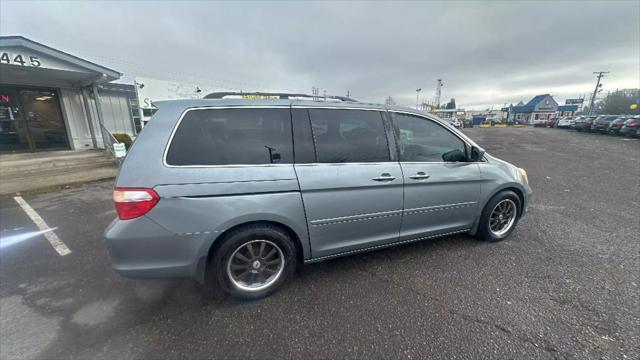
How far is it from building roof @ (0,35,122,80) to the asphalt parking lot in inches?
314

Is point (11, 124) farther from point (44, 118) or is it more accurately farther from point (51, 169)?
point (51, 169)

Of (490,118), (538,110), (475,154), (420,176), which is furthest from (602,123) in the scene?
(538,110)

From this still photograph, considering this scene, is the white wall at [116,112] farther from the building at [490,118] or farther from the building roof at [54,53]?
the building at [490,118]

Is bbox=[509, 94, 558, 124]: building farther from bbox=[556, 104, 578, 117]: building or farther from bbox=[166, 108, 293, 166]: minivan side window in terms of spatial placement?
bbox=[166, 108, 293, 166]: minivan side window

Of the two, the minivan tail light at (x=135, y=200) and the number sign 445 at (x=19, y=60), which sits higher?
the number sign 445 at (x=19, y=60)

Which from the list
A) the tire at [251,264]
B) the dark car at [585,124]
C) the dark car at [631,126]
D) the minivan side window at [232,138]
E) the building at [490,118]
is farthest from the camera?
the building at [490,118]

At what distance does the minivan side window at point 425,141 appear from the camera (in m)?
2.93

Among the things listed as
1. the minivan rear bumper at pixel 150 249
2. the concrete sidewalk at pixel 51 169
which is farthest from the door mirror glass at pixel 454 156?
the concrete sidewalk at pixel 51 169

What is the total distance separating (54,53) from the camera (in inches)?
337

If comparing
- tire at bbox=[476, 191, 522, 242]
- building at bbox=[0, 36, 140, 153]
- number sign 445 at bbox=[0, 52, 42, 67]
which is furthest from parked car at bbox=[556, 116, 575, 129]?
number sign 445 at bbox=[0, 52, 42, 67]

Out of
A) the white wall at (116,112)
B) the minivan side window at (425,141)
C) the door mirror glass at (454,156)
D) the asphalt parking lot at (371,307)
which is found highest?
the white wall at (116,112)

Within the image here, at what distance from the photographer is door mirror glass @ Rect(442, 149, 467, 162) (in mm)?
3067

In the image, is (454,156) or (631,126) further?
(631,126)

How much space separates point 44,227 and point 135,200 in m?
3.70
